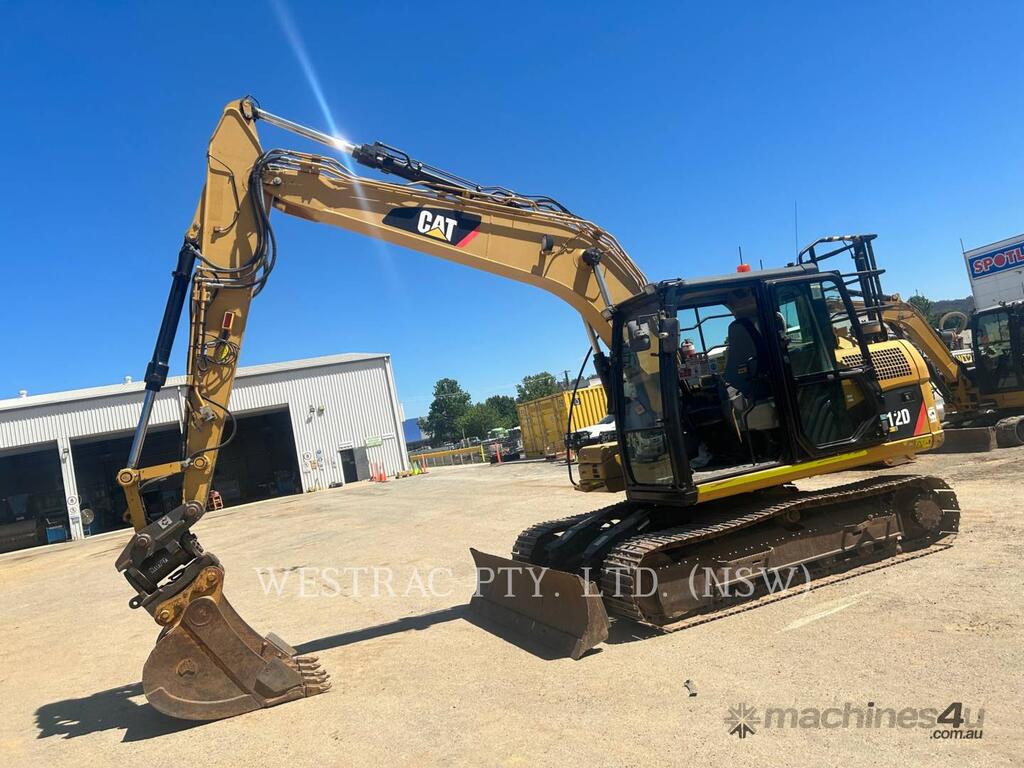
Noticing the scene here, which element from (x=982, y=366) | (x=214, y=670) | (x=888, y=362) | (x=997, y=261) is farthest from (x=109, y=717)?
(x=997, y=261)

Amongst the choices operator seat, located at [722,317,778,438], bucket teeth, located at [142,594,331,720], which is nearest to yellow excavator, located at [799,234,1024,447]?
operator seat, located at [722,317,778,438]

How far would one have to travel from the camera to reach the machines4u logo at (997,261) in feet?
93.9

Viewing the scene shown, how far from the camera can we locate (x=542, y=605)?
5.68 metres

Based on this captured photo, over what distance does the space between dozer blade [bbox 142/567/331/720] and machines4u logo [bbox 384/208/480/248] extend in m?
3.43

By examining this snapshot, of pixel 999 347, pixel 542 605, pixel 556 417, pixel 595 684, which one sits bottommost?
pixel 595 684

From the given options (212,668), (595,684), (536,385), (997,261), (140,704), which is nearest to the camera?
(595,684)

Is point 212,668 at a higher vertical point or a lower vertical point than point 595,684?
higher

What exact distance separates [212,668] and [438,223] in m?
4.22

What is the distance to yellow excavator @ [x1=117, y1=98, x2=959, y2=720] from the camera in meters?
5.12

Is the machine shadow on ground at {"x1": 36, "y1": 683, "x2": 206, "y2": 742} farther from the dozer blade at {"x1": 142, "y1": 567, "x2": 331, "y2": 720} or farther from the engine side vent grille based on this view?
the engine side vent grille

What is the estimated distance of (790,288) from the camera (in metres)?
6.39

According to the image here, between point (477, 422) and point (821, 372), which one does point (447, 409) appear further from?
point (821, 372)

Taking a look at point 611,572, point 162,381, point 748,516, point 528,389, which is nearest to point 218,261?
point 162,381

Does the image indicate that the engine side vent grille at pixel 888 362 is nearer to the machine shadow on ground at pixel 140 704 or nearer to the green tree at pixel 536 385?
the machine shadow on ground at pixel 140 704
